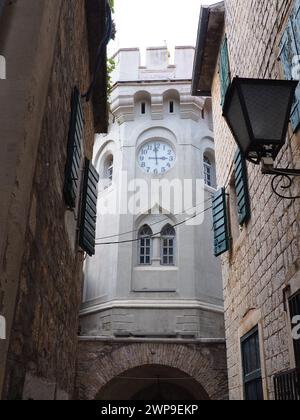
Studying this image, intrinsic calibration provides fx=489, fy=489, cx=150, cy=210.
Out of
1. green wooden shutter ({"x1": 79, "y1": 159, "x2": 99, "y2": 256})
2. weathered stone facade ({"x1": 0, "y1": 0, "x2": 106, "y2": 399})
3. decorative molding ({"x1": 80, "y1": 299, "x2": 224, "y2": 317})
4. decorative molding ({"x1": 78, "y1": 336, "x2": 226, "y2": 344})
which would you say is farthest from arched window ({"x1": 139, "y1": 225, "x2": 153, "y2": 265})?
weathered stone facade ({"x1": 0, "y1": 0, "x2": 106, "y2": 399})

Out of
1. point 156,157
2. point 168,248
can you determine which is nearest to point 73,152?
point 168,248

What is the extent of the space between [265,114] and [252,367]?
400 cm

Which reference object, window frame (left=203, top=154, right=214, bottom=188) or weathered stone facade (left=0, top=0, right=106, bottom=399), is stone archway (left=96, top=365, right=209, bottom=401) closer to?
window frame (left=203, top=154, right=214, bottom=188)

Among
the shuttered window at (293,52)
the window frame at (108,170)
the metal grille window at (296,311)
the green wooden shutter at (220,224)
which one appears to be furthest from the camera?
the window frame at (108,170)

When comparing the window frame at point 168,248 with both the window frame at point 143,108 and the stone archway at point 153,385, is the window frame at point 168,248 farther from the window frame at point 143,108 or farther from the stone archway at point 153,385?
the window frame at point 143,108

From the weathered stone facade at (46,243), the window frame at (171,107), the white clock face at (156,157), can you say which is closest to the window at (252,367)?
the weathered stone facade at (46,243)

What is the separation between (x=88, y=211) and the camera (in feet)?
22.5

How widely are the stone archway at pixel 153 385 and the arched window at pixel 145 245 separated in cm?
368

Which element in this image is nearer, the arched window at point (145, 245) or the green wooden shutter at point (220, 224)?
the green wooden shutter at point (220, 224)

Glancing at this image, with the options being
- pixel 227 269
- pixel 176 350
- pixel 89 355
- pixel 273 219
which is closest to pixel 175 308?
pixel 176 350

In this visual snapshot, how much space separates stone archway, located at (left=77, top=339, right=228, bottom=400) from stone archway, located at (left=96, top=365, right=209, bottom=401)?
0.22 feet

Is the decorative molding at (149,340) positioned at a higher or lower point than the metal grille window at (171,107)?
lower

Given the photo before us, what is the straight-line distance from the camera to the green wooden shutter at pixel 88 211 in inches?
261
